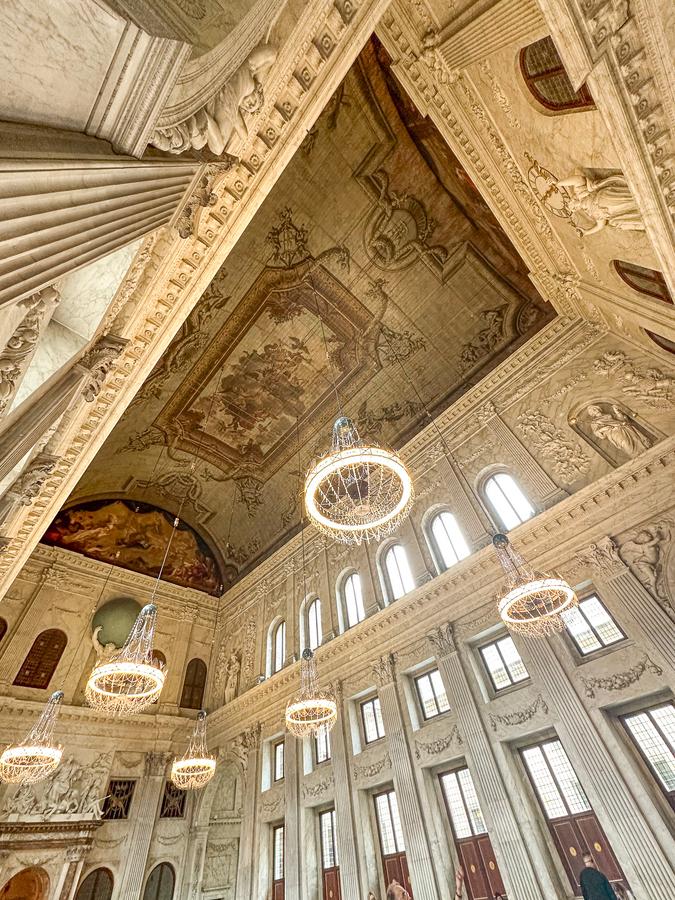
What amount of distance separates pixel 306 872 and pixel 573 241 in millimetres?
13410

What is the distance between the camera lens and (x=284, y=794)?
9.87 meters

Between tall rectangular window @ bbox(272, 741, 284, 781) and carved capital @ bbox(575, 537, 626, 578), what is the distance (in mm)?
9277

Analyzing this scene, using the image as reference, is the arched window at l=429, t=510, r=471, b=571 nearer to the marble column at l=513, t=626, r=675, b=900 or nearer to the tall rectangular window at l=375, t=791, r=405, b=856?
the marble column at l=513, t=626, r=675, b=900

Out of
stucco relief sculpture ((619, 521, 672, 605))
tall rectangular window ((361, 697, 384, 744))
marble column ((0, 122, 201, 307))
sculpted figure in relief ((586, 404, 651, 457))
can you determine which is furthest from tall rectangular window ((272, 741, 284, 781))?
marble column ((0, 122, 201, 307))

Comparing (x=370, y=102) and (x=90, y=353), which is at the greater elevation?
(x=370, y=102)

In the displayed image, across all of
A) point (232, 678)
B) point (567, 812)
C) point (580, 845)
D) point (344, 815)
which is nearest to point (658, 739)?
point (567, 812)

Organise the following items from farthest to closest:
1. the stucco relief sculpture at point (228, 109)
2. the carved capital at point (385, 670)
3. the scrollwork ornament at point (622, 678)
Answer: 1. the carved capital at point (385, 670)
2. the scrollwork ornament at point (622, 678)
3. the stucco relief sculpture at point (228, 109)

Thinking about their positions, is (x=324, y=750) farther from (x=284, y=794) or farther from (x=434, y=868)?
(x=434, y=868)

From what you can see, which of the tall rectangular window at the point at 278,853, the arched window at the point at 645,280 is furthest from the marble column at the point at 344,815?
the arched window at the point at 645,280

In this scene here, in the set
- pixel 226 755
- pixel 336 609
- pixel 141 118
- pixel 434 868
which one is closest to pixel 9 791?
pixel 226 755

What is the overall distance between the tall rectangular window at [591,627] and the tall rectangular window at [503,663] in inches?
42.2

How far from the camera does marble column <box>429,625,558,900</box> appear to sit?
5.68 meters

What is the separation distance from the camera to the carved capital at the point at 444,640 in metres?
8.22

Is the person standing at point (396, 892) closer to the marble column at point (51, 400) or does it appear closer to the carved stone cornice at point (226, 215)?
the carved stone cornice at point (226, 215)
